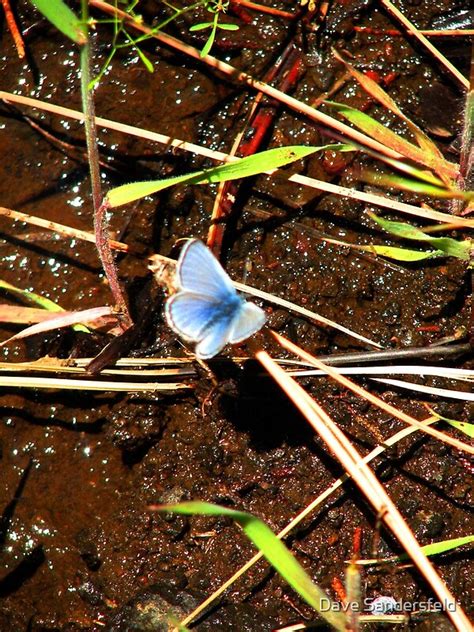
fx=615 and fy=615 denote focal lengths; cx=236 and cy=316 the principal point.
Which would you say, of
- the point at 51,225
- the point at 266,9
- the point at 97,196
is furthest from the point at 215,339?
the point at 266,9

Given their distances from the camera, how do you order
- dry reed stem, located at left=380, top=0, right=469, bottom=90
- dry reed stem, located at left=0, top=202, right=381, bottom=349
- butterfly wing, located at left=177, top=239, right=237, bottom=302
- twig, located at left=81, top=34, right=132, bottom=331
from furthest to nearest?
dry reed stem, located at left=380, top=0, right=469, bottom=90 → dry reed stem, located at left=0, top=202, right=381, bottom=349 → butterfly wing, located at left=177, top=239, right=237, bottom=302 → twig, located at left=81, top=34, right=132, bottom=331

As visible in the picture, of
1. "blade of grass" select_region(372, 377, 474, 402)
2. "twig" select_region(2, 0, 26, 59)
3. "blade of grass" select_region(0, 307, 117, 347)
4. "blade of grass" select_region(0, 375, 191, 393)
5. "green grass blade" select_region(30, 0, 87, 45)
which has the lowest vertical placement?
"blade of grass" select_region(372, 377, 474, 402)

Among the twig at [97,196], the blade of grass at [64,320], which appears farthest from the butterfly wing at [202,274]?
the blade of grass at [64,320]

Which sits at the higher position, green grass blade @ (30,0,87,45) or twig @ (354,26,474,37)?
twig @ (354,26,474,37)

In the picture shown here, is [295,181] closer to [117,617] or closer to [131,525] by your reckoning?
[131,525]

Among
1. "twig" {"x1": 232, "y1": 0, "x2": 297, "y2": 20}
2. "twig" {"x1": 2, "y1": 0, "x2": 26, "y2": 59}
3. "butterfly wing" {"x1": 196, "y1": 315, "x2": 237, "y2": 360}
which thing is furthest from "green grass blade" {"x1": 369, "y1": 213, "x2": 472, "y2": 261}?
"twig" {"x1": 2, "y1": 0, "x2": 26, "y2": 59}

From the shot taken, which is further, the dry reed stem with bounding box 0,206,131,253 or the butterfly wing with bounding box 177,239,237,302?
the dry reed stem with bounding box 0,206,131,253

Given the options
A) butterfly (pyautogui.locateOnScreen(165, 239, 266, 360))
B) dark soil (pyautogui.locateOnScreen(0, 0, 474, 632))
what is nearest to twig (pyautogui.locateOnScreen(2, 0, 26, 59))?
dark soil (pyautogui.locateOnScreen(0, 0, 474, 632))

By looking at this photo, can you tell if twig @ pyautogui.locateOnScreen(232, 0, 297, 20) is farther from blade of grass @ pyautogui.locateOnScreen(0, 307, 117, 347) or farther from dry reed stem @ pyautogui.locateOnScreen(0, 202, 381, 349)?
blade of grass @ pyautogui.locateOnScreen(0, 307, 117, 347)

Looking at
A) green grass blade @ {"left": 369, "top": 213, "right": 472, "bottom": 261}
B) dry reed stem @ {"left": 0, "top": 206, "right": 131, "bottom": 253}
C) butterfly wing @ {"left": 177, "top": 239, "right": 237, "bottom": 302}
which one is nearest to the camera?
butterfly wing @ {"left": 177, "top": 239, "right": 237, "bottom": 302}
